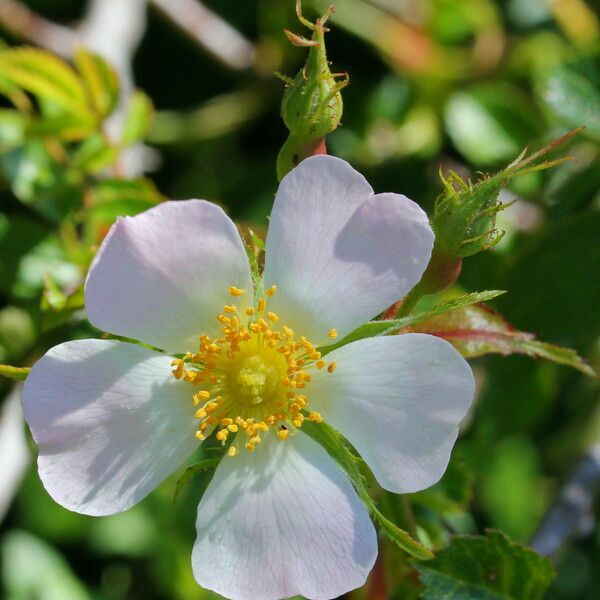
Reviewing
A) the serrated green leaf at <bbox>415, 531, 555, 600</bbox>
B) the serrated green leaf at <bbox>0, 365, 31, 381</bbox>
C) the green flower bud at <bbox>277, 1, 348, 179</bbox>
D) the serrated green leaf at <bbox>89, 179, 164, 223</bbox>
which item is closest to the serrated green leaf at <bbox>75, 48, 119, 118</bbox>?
the serrated green leaf at <bbox>89, 179, 164, 223</bbox>

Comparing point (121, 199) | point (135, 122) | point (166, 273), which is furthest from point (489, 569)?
point (135, 122)

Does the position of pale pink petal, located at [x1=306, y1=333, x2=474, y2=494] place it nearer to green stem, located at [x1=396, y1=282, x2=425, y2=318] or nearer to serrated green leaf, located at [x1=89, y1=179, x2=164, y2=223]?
green stem, located at [x1=396, y1=282, x2=425, y2=318]

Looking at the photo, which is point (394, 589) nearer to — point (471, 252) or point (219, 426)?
point (219, 426)

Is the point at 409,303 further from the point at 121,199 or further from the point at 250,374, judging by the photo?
the point at 121,199

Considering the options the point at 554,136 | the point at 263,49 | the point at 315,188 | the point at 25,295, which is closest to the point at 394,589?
the point at 315,188

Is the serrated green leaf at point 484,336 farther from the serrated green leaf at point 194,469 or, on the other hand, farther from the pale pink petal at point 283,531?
the serrated green leaf at point 194,469

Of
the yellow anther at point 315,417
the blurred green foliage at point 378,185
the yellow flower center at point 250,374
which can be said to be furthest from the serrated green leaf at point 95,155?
the yellow anther at point 315,417
